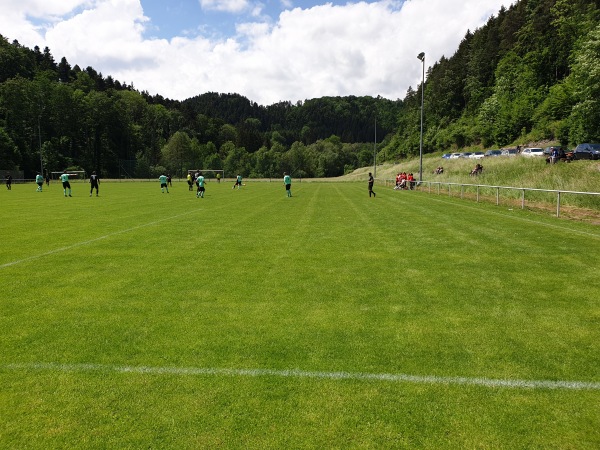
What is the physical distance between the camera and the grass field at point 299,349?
3141 mm

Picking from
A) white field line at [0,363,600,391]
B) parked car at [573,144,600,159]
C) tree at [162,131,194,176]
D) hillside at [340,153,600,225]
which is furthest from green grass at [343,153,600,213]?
tree at [162,131,194,176]

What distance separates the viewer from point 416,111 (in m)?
130

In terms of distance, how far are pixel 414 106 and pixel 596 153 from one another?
102883 millimetres

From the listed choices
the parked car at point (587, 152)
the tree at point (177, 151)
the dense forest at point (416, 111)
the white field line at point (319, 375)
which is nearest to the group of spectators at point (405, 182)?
the parked car at point (587, 152)

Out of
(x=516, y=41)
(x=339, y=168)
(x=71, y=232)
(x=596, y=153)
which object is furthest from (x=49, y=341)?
(x=339, y=168)

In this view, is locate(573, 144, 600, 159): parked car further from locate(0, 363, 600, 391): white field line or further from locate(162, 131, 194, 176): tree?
locate(162, 131, 194, 176): tree

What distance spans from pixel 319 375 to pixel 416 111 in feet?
447

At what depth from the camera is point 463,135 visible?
9000 cm

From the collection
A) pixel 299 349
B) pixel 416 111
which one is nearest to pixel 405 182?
pixel 299 349

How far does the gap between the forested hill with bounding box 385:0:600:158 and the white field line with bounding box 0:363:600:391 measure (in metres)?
51.9

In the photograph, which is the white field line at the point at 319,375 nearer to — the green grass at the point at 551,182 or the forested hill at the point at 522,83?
the green grass at the point at 551,182

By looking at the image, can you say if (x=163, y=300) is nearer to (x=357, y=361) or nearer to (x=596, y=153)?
(x=357, y=361)

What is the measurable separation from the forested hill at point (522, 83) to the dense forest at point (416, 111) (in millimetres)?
221

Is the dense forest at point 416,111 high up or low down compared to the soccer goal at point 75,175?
up
